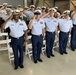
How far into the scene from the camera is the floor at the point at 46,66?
3.84 metres

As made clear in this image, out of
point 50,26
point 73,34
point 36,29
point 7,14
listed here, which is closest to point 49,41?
point 50,26

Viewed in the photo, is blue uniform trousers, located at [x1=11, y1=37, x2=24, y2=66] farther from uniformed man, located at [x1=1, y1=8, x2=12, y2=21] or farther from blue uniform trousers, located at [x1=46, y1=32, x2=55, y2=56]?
uniformed man, located at [x1=1, y1=8, x2=12, y2=21]

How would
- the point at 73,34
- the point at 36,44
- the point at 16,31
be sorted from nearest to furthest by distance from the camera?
1. the point at 16,31
2. the point at 36,44
3. the point at 73,34

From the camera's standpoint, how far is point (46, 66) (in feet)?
13.7

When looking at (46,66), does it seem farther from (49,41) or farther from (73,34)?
(73,34)

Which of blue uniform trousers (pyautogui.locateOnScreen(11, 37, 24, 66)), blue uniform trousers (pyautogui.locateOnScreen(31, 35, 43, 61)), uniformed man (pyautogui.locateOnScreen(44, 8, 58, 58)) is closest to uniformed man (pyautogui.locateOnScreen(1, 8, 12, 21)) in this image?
uniformed man (pyautogui.locateOnScreen(44, 8, 58, 58))

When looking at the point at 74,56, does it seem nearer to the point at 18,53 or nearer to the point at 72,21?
the point at 72,21

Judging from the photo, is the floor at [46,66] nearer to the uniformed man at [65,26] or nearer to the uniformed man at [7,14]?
the uniformed man at [65,26]

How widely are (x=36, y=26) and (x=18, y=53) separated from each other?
2.78ft

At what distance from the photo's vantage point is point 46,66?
13.7 ft

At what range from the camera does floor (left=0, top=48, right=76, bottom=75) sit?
12.6ft

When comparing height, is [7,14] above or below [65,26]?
above

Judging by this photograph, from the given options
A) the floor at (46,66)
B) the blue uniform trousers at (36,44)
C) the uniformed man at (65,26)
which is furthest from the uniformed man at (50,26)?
the floor at (46,66)

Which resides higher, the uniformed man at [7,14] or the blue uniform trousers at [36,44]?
the uniformed man at [7,14]
